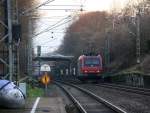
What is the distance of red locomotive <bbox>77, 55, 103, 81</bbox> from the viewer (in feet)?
237

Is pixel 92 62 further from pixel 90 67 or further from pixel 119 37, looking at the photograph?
pixel 119 37

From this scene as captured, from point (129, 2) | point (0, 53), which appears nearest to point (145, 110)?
point (0, 53)

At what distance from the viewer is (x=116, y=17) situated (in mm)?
116750

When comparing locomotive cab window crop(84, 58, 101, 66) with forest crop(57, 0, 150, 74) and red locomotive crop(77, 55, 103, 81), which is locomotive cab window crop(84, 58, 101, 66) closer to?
red locomotive crop(77, 55, 103, 81)

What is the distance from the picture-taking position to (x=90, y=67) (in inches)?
2874

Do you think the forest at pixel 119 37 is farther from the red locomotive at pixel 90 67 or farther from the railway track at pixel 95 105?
the railway track at pixel 95 105

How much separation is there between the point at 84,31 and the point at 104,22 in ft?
18.5

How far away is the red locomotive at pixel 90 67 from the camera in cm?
7238

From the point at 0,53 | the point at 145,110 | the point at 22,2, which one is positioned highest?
the point at 22,2

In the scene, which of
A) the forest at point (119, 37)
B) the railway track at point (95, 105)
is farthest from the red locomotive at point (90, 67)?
the railway track at point (95, 105)

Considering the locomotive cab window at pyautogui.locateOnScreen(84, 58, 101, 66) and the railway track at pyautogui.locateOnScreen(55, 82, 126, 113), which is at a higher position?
the locomotive cab window at pyautogui.locateOnScreen(84, 58, 101, 66)

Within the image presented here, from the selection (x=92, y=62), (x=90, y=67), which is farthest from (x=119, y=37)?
(x=90, y=67)

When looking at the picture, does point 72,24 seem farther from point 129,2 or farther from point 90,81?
point 90,81

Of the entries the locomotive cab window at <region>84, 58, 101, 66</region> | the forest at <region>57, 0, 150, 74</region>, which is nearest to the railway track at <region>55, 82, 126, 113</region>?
the locomotive cab window at <region>84, 58, 101, 66</region>
